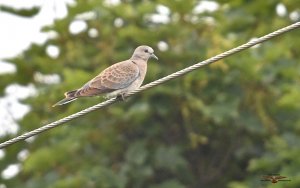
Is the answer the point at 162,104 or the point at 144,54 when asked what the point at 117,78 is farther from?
the point at 162,104

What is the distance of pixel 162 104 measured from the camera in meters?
17.2

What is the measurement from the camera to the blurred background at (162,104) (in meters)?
16.9

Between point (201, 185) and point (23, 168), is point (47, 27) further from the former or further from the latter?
point (201, 185)

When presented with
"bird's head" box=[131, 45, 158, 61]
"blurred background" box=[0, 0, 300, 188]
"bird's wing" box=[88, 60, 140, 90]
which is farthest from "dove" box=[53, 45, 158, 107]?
"blurred background" box=[0, 0, 300, 188]

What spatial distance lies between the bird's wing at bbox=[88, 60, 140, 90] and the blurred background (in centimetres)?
488

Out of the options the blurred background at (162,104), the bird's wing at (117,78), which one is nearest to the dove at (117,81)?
the bird's wing at (117,78)

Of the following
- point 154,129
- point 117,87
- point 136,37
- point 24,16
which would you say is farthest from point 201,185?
point 117,87

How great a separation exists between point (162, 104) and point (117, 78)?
602 centimetres

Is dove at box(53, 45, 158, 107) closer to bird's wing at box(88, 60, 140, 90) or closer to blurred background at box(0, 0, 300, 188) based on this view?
bird's wing at box(88, 60, 140, 90)

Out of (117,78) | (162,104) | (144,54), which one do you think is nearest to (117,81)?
(117,78)

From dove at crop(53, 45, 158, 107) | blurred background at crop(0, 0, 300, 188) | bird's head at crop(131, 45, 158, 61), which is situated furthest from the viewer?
blurred background at crop(0, 0, 300, 188)

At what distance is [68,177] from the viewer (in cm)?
1683

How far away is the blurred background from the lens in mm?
16938

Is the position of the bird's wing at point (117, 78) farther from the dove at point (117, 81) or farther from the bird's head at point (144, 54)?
the bird's head at point (144, 54)
